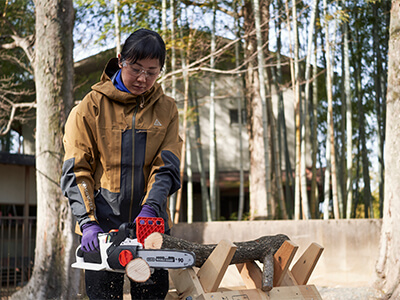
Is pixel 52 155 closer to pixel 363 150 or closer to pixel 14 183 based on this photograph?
pixel 363 150

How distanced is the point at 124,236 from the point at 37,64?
3835 millimetres

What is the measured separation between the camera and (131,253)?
63.9 inches

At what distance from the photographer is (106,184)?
1891 millimetres

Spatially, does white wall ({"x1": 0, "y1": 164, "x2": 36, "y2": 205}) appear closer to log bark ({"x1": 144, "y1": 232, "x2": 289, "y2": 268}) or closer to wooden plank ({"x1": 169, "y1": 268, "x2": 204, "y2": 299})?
log bark ({"x1": 144, "y1": 232, "x2": 289, "y2": 268})

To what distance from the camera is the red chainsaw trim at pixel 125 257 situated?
1618mm

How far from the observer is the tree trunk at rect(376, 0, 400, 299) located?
14.9ft

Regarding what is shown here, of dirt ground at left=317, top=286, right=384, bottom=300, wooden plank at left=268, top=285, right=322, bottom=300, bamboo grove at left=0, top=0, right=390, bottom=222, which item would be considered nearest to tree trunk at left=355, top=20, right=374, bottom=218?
bamboo grove at left=0, top=0, right=390, bottom=222

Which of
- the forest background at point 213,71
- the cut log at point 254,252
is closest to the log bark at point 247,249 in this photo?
the cut log at point 254,252

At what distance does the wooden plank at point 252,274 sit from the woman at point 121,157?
76 cm

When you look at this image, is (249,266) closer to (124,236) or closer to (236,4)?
(124,236)

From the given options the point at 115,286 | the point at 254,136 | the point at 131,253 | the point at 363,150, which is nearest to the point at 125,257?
the point at 131,253

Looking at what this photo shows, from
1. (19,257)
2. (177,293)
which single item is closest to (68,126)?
(177,293)

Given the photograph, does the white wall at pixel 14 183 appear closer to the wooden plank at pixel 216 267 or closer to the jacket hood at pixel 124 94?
the wooden plank at pixel 216 267

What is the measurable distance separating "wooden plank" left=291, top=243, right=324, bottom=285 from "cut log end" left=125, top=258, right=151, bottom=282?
3.85 ft
